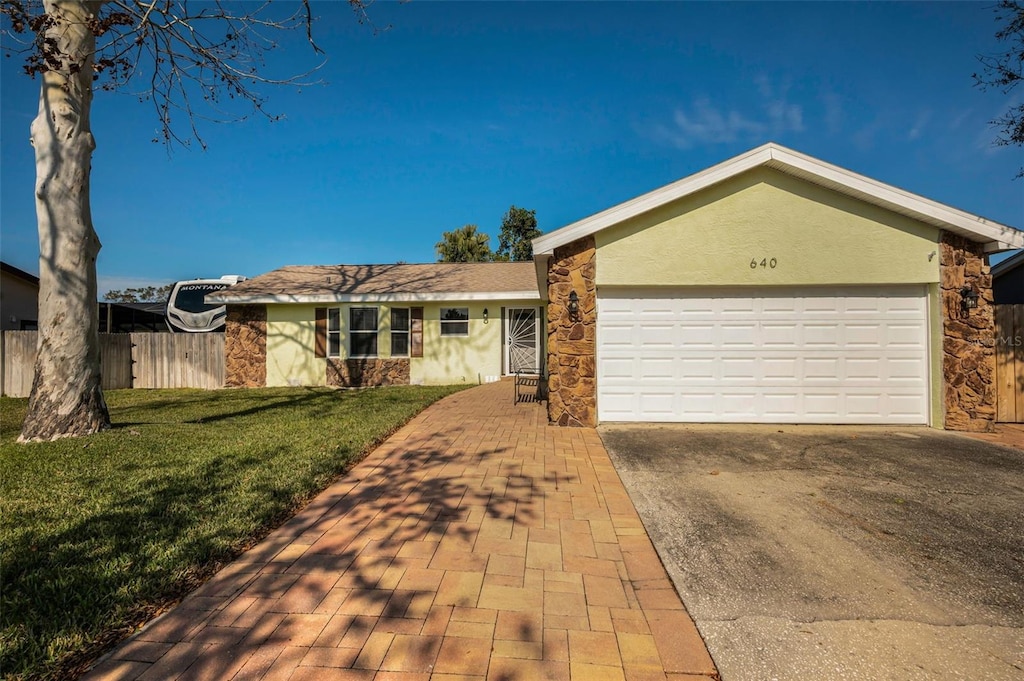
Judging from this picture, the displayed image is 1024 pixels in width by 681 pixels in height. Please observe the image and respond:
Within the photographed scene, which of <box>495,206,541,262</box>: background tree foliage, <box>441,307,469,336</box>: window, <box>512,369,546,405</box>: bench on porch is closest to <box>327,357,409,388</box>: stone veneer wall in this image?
<box>441,307,469,336</box>: window

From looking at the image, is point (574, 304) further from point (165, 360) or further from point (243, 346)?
point (165, 360)

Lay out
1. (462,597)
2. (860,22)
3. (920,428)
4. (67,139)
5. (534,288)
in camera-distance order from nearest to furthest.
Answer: (462,597) < (67,139) < (920,428) < (860,22) < (534,288)

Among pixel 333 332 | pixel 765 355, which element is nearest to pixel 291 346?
pixel 333 332

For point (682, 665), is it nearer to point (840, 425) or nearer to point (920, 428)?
point (840, 425)

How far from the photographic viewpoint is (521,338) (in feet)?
45.7

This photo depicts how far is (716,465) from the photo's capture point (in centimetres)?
518

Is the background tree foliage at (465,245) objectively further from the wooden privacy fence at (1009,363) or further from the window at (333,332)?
the wooden privacy fence at (1009,363)

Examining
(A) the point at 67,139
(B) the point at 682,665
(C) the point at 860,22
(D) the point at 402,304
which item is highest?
(C) the point at 860,22

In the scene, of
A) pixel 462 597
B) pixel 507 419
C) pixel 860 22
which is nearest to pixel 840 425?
pixel 507 419

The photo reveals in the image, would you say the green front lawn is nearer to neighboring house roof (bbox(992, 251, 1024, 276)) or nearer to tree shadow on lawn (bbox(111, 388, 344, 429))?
tree shadow on lawn (bbox(111, 388, 344, 429))

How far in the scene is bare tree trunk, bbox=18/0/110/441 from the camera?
19.6 feet

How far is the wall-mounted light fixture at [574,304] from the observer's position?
7.12 meters

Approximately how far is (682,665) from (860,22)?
37.8 ft

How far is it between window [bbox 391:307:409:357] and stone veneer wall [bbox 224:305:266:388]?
405 centimetres
